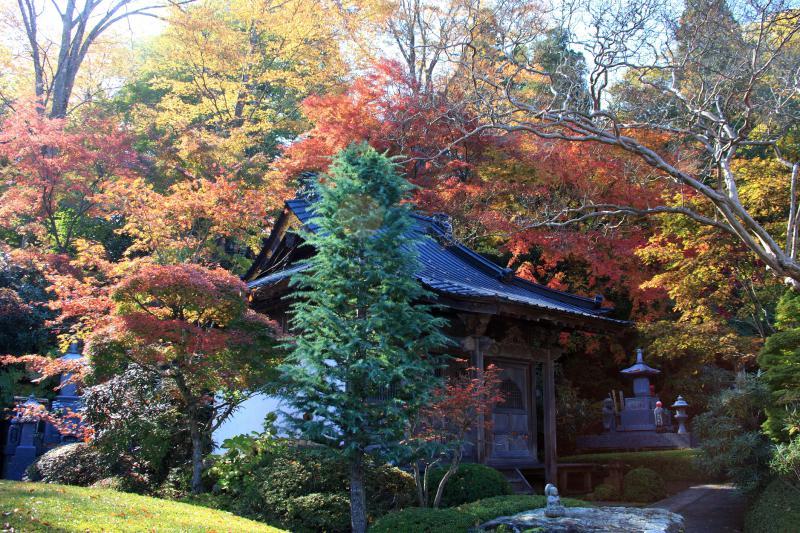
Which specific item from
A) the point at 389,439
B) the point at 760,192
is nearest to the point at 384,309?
the point at 389,439

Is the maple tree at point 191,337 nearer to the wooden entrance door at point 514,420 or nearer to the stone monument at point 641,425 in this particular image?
the wooden entrance door at point 514,420

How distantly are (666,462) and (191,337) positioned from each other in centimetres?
1197

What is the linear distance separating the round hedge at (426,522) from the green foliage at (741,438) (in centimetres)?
552

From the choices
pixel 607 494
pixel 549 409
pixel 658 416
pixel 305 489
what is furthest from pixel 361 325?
pixel 658 416

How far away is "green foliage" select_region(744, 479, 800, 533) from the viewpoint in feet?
33.4

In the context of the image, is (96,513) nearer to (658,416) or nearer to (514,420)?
(514,420)

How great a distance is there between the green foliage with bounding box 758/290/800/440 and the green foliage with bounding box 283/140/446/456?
5.59 metres

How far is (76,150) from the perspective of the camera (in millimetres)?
19156

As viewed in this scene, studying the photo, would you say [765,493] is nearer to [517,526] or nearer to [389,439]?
[517,526]

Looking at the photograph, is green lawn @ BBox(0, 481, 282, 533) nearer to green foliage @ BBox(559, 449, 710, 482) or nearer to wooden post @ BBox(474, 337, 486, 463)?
wooden post @ BBox(474, 337, 486, 463)

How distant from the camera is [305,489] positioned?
10.3 meters

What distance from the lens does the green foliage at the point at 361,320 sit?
9094 mm

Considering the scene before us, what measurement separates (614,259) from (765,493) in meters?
9.18

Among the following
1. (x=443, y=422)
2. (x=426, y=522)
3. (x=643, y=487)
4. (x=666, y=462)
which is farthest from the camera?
(x=666, y=462)
